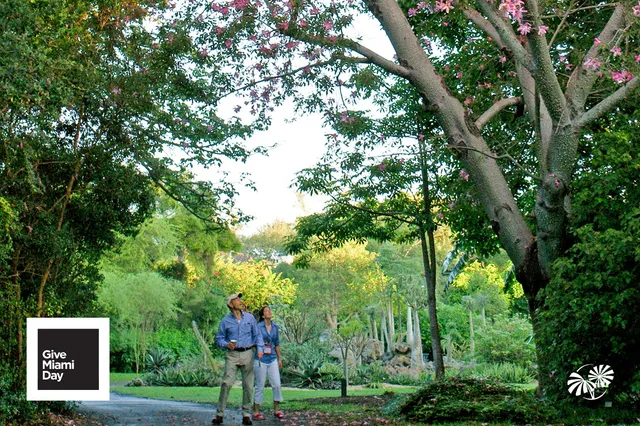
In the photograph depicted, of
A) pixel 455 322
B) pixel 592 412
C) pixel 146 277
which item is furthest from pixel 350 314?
pixel 592 412

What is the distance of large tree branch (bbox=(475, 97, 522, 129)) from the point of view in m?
12.3

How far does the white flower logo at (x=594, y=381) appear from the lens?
1083 centimetres

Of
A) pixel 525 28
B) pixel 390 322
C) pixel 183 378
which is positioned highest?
pixel 525 28

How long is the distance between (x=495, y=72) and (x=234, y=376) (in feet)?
23.5

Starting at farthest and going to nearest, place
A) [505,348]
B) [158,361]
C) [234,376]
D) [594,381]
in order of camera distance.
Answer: [158,361], [505,348], [234,376], [594,381]

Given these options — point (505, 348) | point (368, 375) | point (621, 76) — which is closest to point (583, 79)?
point (621, 76)

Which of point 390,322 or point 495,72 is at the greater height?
point 495,72

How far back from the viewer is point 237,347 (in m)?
11.5

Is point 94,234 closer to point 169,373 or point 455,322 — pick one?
point 169,373

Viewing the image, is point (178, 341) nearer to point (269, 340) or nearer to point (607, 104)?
point (269, 340)

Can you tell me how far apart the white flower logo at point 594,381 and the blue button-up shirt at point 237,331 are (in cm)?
445

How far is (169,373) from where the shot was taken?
84.8ft

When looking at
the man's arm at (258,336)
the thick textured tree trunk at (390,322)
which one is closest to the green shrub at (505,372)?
the thick textured tree trunk at (390,322)

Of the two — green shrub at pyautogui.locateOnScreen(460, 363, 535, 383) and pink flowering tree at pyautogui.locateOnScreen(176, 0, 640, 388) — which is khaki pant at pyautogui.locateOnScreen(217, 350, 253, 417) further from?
green shrub at pyautogui.locateOnScreen(460, 363, 535, 383)
